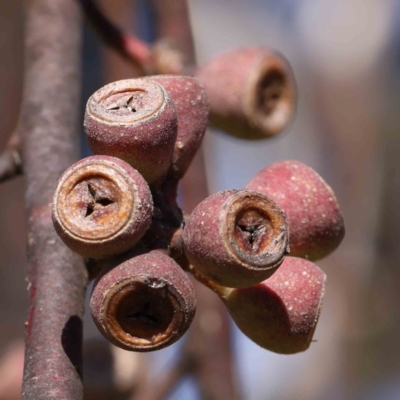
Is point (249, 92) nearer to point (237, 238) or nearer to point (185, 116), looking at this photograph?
point (185, 116)

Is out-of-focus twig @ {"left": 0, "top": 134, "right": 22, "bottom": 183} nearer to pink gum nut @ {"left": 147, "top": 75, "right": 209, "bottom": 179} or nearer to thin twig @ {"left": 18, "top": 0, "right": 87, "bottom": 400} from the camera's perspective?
thin twig @ {"left": 18, "top": 0, "right": 87, "bottom": 400}

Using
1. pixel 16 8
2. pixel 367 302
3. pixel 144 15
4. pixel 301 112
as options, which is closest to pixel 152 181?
pixel 144 15

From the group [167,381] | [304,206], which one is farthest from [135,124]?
[167,381]

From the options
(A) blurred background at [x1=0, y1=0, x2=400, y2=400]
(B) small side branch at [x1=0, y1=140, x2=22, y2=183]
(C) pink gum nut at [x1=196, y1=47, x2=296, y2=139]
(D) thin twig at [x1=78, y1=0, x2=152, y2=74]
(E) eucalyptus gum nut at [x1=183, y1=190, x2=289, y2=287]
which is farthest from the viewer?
(A) blurred background at [x1=0, y1=0, x2=400, y2=400]

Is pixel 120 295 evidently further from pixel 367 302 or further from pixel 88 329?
pixel 367 302

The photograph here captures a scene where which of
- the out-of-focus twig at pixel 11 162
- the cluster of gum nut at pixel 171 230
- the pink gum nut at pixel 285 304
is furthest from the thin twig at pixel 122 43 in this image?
the pink gum nut at pixel 285 304

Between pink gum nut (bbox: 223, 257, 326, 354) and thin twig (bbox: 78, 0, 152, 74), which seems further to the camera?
thin twig (bbox: 78, 0, 152, 74)

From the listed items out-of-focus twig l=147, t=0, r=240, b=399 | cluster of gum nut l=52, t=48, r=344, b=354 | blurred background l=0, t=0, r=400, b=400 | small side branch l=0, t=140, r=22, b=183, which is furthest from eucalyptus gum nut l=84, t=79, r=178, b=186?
blurred background l=0, t=0, r=400, b=400
